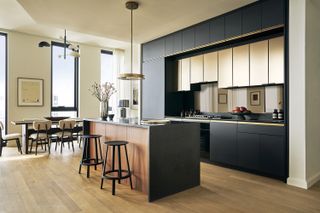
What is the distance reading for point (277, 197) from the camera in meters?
3.00

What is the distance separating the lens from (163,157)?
3.02 meters

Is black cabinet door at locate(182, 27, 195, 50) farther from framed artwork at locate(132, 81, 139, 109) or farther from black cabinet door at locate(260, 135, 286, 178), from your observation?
framed artwork at locate(132, 81, 139, 109)

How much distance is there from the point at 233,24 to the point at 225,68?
87cm

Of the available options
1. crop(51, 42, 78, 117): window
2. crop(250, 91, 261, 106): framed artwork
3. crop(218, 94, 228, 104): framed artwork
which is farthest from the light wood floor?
crop(51, 42, 78, 117): window

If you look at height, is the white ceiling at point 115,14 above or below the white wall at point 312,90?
above

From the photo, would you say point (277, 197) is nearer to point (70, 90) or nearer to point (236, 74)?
point (236, 74)

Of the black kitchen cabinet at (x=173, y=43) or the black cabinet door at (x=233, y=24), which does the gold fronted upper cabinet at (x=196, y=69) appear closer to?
the black kitchen cabinet at (x=173, y=43)

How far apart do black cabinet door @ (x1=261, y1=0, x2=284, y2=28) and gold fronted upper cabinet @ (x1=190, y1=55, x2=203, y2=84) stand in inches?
65.9

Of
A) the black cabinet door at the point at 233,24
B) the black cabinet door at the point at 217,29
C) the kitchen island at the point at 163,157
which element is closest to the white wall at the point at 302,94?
the black cabinet door at the point at 233,24

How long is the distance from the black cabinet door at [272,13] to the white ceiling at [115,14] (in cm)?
31

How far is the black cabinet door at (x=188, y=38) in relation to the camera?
5.09 metres

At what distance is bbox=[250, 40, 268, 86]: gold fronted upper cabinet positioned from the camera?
406 centimetres

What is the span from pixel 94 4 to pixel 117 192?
3.04m

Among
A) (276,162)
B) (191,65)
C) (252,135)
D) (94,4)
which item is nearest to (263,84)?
(252,135)
